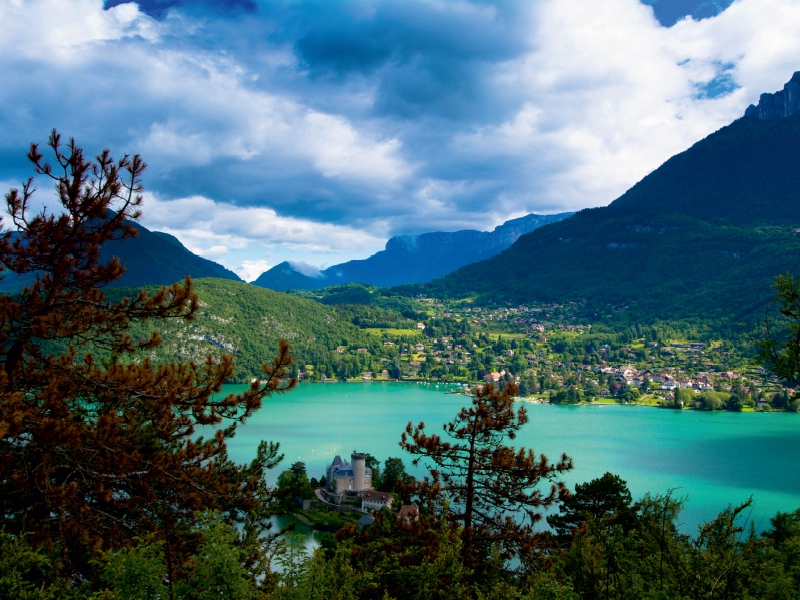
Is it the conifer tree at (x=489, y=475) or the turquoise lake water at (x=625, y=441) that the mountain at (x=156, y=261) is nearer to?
the turquoise lake water at (x=625, y=441)

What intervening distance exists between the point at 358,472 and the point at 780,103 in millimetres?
165914

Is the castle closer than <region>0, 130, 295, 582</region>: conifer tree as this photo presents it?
No

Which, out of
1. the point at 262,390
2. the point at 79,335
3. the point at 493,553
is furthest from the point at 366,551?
the point at 79,335

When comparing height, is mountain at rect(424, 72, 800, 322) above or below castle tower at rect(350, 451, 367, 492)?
above

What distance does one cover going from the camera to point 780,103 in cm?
14525

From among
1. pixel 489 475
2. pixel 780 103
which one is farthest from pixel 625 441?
pixel 780 103

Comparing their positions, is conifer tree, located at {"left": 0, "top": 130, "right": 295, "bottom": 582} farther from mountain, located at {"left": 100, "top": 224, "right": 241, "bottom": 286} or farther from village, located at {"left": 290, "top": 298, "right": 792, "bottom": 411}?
mountain, located at {"left": 100, "top": 224, "right": 241, "bottom": 286}

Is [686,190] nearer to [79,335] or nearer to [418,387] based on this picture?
[418,387]

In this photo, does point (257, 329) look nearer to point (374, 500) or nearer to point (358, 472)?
point (358, 472)

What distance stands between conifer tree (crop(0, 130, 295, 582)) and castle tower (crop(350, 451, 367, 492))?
2161 cm

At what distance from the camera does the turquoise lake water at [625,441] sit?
28.4m

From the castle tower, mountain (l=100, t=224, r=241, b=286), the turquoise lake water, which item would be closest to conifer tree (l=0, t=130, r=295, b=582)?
the turquoise lake water

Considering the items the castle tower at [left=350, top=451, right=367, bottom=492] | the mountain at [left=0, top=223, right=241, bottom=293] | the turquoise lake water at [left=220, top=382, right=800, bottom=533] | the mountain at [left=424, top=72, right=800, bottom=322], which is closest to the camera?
the castle tower at [left=350, top=451, right=367, bottom=492]

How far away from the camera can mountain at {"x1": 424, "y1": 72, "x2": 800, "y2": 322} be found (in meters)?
110
